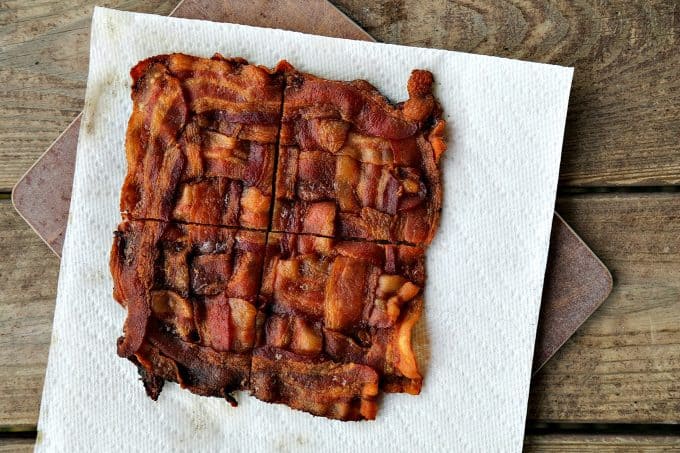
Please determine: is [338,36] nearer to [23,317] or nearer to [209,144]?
[209,144]

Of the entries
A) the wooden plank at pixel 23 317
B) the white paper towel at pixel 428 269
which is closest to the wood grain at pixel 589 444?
the white paper towel at pixel 428 269

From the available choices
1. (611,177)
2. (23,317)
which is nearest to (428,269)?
(611,177)

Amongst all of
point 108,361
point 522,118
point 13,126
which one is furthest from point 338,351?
point 13,126

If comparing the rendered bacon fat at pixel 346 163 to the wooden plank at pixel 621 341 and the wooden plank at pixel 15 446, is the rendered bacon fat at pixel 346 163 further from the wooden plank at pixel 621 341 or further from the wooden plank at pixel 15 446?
the wooden plank at pixel 15 446

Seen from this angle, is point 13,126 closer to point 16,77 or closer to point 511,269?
point 16,77

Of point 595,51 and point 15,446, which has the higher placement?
point 595,51
